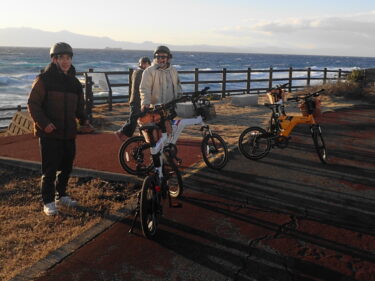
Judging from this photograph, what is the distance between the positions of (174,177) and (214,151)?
125 cm

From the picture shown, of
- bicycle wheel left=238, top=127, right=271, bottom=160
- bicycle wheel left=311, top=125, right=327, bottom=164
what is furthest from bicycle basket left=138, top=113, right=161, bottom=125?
bicycle wheel left=311, top=125, right=327, bottom=164

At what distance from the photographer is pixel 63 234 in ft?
13.6

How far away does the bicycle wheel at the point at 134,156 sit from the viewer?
241 inches

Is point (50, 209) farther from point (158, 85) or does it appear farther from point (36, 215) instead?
point (158, 85)

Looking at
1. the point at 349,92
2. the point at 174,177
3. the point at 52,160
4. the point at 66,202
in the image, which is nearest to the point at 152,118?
the point at 174,177

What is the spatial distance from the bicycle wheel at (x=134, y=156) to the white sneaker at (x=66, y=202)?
1.37 meters

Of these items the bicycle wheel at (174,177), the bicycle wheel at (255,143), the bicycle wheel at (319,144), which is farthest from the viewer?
the bicycle wheel at (255,143)

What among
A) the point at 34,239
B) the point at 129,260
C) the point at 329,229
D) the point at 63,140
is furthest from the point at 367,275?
the point at 63,140

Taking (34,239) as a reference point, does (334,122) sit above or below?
above

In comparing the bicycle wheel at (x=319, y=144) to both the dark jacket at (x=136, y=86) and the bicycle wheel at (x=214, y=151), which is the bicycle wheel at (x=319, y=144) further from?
the dark jacket at (x=136, y=86)

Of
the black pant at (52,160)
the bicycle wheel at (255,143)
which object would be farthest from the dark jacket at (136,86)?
the black pant at (52,160)

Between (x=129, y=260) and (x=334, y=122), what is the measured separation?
30.1 ft

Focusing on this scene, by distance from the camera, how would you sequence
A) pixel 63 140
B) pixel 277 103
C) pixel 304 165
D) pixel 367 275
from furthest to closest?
pixel 277 103, pixel 304 165, pixel 63 140, pixel 367 275

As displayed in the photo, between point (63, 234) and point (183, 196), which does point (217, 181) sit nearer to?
point (183, 196)
